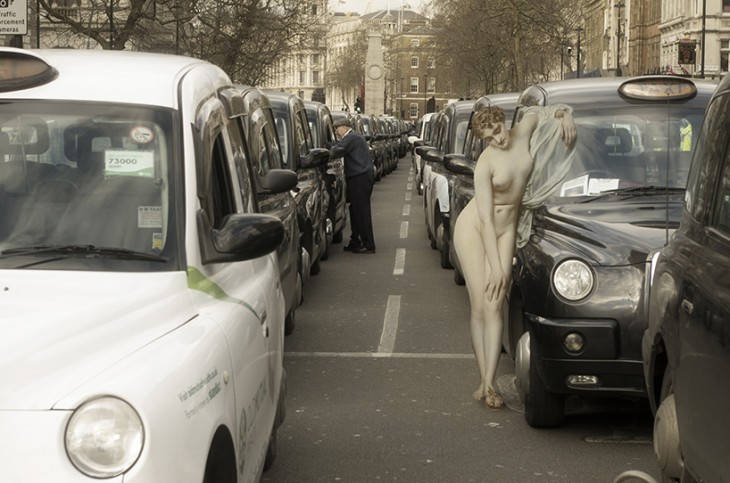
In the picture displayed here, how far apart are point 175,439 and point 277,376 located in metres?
2.43

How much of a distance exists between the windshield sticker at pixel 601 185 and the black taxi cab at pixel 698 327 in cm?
318

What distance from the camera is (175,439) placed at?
3555 millimetres

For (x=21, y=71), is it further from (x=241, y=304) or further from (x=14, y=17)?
(x=14, y=17)

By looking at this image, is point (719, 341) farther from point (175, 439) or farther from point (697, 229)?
point (175, 439)

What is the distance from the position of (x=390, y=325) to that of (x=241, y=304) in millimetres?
7328

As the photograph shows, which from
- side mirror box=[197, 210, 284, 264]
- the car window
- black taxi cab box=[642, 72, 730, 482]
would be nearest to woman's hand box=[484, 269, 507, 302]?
black taxi cab box=[642, 72, 730, 482]

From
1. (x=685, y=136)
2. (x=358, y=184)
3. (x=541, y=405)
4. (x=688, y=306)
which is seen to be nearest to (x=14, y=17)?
(x=358, y=184)

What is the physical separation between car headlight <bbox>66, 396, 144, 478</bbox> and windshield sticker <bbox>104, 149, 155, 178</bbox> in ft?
5.10

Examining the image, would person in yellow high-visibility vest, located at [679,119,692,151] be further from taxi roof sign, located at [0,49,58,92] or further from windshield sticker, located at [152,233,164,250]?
windshield sticker, located at [152,233,164,250]

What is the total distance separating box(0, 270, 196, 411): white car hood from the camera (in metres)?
3.46

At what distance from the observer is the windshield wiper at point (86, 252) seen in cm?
453

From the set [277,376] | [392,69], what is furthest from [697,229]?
[392,69]

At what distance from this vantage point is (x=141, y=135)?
16.1 feet

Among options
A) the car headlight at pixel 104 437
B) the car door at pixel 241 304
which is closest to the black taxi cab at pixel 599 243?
the car door at pixel 241 304
